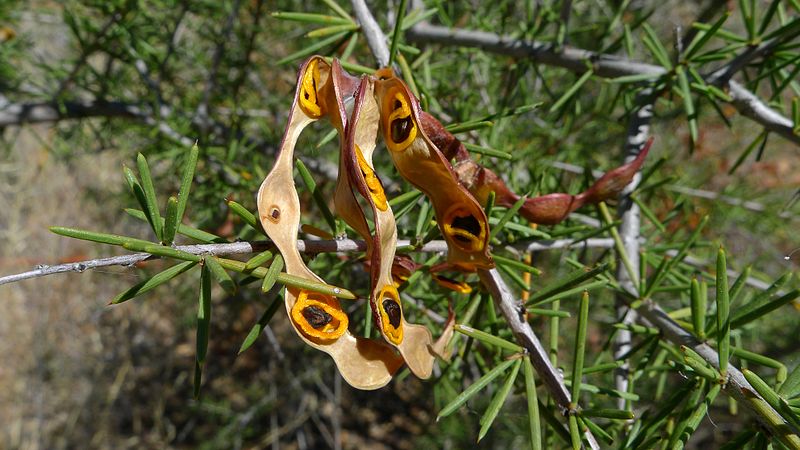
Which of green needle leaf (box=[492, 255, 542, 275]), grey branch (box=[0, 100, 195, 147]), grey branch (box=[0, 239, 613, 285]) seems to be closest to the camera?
grey branch (box=[0, 239, 613, 285])

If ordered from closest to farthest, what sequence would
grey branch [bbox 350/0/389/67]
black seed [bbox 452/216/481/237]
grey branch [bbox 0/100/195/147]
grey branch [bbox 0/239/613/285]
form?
grey branch [bbox 0/239/613/285] < black seed [bbox 452/216/481/237] < grey branch [bbox 350/0/389/67] < grey branch [bbox 0/100/195/147]

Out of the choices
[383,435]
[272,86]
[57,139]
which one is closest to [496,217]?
[57,139]

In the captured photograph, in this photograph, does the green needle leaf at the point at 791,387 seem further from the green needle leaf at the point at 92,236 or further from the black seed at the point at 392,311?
the green needle leaf at the point at 92,236

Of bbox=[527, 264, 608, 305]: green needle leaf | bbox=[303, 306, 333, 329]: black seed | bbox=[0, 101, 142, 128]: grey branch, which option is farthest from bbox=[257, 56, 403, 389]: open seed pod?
bbox=[0, 101, 142, 128]: grey branch

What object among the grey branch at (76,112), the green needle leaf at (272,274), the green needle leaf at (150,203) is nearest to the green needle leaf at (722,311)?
the green needle leaf at (272,274)

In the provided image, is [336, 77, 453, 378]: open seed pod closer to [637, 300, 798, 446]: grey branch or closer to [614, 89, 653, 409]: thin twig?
[637, 300, 798, 446]: grey branch

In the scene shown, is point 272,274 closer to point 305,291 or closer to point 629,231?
point 305,291

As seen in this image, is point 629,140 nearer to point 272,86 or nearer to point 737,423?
point 272,86

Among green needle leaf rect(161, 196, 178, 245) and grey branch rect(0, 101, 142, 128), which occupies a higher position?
green needle leaf rect(161, 196, 178, 245)
